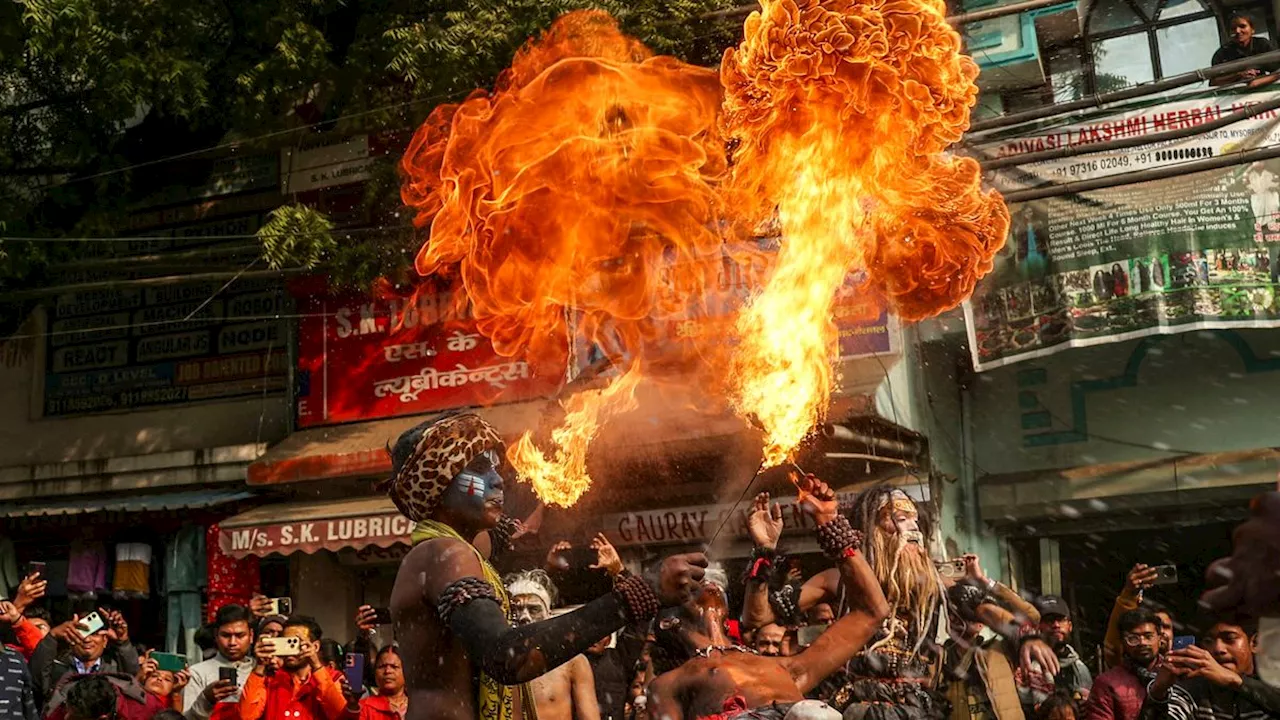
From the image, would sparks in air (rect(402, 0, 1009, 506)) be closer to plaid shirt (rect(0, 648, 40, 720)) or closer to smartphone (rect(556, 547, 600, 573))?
smartphone (rect(556, 547, 600, 573))

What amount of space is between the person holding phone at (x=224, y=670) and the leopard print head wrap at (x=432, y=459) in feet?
13.5

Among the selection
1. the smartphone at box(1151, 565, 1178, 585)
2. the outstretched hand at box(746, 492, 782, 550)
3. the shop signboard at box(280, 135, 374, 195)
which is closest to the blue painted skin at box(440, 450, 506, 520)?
the outstretched hand at box(746, 492, 782, 550)

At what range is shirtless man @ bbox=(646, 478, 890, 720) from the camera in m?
5.01

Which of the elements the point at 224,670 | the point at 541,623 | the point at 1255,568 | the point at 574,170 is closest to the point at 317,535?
the point at 224,670

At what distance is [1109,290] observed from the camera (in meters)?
10.8

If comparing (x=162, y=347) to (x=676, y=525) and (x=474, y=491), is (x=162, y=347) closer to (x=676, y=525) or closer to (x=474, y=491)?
(x=676, y=525)

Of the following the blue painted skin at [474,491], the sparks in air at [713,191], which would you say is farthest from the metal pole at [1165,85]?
the blue painted skin at [474,491]

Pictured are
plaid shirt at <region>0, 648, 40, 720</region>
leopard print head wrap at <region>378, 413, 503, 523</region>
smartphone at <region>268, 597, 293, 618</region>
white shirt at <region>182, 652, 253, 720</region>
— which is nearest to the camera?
leopard print head wrap at <region>378, 413, 503, 523</region>

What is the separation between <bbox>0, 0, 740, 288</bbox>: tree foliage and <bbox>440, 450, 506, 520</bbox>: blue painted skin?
6.93m

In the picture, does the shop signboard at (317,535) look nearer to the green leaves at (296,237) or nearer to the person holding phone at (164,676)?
the green leaves at (296,237)

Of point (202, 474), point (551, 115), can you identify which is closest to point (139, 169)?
point (202, 474)

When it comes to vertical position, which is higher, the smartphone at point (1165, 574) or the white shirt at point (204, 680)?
the smartphone at point (1165, 574)

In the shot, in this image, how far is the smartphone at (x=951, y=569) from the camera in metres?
8.42

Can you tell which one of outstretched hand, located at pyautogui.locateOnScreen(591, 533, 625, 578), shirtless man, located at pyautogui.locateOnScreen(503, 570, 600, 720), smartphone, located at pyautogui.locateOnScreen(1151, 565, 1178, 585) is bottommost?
shirtless man, located at pyautogui.locateOnScreen(503, 570, 600, 720)
